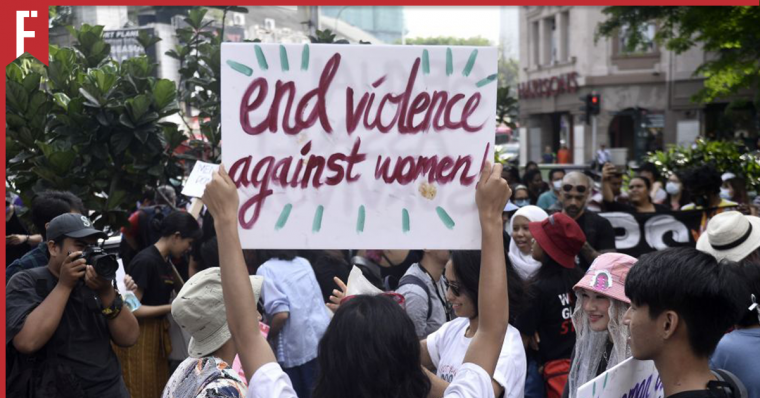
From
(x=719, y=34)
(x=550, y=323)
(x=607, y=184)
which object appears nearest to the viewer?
(x=550, y=323)

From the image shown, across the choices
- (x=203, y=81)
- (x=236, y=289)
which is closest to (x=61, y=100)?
(x=203, y=81)

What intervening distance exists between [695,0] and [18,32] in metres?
11.5

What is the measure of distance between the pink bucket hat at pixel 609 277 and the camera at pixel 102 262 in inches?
79.8

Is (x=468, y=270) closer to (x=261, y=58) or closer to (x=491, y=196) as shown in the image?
(x=491, y=196)

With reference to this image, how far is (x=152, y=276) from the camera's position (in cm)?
573

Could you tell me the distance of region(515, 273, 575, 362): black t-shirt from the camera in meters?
4.32

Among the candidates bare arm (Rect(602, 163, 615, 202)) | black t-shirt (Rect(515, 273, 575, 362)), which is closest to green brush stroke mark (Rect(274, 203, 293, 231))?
black t-shirt (Rect(515, 273, 575, 362))

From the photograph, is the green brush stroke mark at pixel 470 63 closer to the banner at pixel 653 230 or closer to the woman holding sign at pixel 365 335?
the woman holding sign at pixel 365 335

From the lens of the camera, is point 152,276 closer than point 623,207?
Yes

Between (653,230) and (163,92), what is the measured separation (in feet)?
16.3

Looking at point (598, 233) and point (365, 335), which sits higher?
point (365, 335)

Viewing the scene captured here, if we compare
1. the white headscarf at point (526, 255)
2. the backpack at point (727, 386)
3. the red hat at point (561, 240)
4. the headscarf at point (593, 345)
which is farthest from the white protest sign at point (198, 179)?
the backpack at point (727, 386)

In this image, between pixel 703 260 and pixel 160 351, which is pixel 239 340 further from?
pixel 160 351

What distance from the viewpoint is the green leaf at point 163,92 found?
5.84m
